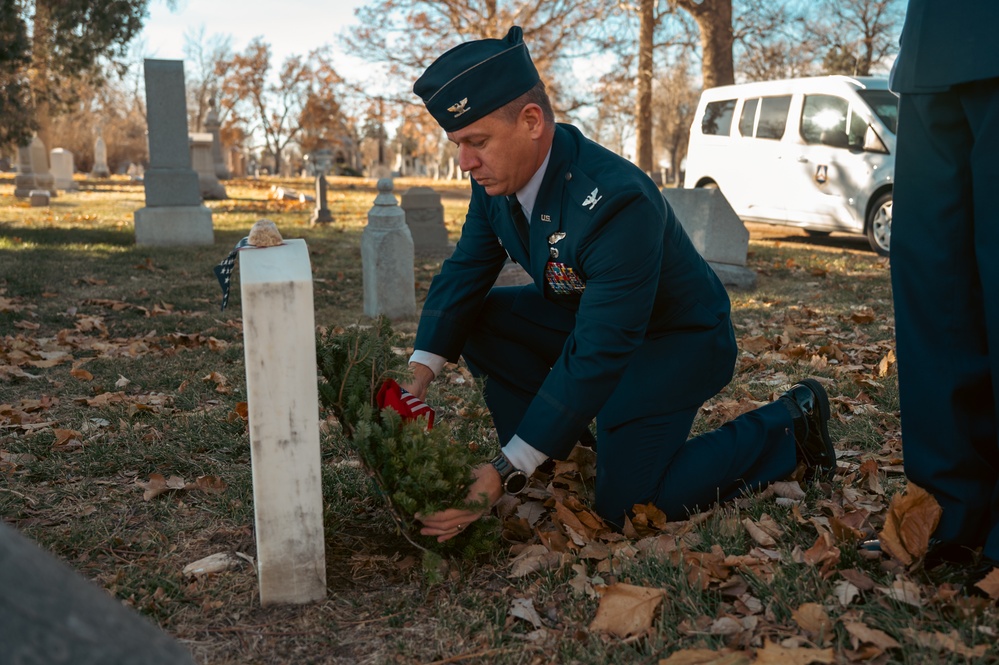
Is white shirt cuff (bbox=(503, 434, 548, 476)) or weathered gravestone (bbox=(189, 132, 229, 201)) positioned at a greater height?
weathered gravestone (bbox=(189, 132, 229, 201))

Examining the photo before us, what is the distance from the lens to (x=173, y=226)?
1050cm

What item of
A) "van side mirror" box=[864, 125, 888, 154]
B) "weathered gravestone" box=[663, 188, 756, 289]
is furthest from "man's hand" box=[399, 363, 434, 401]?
"van side mirror" box=[864, 125, 888, 154]

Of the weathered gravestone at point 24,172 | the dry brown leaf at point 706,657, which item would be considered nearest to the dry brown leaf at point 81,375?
the dry brown leaf at point 706,657

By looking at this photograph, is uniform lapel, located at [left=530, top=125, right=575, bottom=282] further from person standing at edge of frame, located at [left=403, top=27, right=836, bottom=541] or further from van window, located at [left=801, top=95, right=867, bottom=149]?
van window, located at [left=801, top=95, right=867, bottom=149]

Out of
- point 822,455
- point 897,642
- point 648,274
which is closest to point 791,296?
point 822,455

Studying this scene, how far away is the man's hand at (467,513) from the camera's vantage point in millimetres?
2234

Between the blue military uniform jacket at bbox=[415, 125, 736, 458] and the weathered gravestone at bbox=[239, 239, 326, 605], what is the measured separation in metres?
0.60

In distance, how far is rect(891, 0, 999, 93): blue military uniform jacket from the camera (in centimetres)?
188

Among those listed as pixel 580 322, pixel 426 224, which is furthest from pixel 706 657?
pixel 426 224

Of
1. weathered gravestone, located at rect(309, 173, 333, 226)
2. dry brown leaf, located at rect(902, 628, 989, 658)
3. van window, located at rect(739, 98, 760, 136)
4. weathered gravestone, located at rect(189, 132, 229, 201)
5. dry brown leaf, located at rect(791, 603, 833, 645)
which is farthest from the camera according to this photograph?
weathered gravestone, located at rect(189, 132, 229, 201)

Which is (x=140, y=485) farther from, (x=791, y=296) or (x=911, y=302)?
(x=791, y=296)

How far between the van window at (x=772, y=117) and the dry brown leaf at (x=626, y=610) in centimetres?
1014

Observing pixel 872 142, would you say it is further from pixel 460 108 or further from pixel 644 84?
pixel 460 108

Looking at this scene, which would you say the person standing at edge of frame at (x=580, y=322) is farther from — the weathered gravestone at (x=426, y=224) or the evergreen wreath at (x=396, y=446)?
the weathered gravestone at (x=426, y=224)
